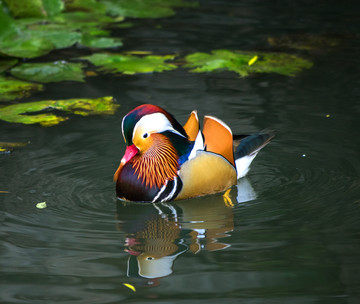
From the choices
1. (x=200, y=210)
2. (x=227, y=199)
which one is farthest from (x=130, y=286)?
(x=227, y=199)

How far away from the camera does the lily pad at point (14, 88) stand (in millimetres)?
6664

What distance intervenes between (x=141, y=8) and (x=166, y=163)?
5.46 m

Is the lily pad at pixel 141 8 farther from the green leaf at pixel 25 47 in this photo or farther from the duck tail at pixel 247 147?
the duck tail at pixel 247 147

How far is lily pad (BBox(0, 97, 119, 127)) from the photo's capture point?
6.11m

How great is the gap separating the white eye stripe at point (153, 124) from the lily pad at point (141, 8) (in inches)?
200

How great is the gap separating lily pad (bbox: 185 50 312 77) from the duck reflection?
2414 millimetres

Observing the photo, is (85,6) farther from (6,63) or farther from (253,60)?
(253,60)

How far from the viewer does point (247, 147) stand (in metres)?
5.29

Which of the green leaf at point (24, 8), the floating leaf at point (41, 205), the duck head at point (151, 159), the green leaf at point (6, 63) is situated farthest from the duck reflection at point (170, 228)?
the green leaf at point (24, 8)

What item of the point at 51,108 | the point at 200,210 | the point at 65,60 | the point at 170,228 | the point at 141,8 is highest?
the point at 141,8

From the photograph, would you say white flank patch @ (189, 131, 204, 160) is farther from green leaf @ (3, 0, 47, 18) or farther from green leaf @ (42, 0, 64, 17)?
green leaf @ (42, 0, 64, 17)

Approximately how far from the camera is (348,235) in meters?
4.14

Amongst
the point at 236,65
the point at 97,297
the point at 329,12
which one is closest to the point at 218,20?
the point at 329,12

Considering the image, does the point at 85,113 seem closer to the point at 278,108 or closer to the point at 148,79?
the point at 148,79
